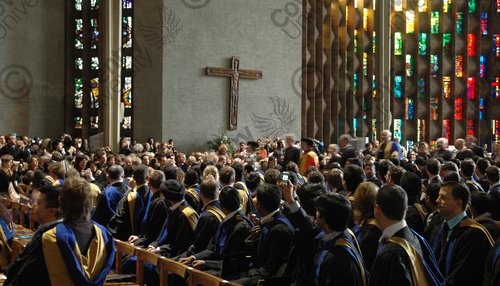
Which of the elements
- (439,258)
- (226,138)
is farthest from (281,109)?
(439,258)

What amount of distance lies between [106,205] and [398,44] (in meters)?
23.3

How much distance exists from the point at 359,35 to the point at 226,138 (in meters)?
10.5

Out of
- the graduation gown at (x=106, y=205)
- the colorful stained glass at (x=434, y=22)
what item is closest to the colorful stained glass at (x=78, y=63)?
the colorful stained glass at (x=434, y=22)

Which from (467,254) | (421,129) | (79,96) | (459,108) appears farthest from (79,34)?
(467,254)

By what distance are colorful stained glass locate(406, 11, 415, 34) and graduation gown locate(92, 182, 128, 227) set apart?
2355 cm

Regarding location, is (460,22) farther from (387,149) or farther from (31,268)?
(31,268)

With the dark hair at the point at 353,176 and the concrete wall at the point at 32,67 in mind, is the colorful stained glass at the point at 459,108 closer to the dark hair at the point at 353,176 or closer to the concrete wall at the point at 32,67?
the concrete wall at the point at 32,67

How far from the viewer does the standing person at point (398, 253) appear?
2930 millimetres

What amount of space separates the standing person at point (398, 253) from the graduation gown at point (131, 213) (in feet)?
11.8

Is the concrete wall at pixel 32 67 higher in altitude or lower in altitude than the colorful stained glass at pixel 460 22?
lower

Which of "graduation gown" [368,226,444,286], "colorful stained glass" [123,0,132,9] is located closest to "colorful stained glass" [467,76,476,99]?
"colorful stained glass" [123,0,132,9]

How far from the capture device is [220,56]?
60.6 ft

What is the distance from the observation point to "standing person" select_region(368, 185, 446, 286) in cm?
293

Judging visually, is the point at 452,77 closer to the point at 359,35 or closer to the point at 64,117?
the point at 359,35
